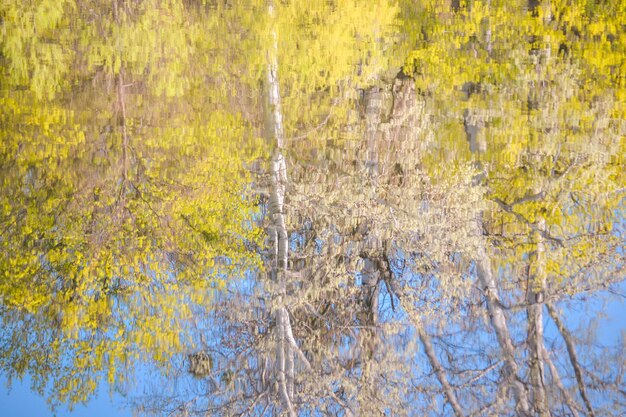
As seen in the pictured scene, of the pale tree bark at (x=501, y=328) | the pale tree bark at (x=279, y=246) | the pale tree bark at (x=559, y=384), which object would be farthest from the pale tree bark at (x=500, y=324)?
the pale tree bark at (x=279, y=246)

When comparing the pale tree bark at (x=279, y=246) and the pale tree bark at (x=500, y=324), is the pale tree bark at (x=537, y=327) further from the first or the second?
the pale tree bark at (x=279, y=246)

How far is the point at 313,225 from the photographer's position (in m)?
4.13

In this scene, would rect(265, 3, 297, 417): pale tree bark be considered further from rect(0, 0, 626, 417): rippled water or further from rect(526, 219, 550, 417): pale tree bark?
→ rect(526, 219, 550, 417): pale tree bark

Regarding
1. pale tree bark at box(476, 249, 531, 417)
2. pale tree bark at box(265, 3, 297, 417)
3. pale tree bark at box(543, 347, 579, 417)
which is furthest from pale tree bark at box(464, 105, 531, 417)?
pale tree bark at box(265, 3, 297, 417)

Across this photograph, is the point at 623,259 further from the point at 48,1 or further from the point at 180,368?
the point at 48,1

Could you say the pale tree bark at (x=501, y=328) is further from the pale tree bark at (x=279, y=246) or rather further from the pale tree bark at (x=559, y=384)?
the pale tree bark at (x=279, y=246)

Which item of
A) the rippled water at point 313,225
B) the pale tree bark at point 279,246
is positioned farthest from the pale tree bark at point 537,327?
the pale tree bark at point 279,246

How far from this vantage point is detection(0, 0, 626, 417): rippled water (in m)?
3.84

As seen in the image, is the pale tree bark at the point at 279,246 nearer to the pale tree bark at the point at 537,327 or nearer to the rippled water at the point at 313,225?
the rippled water at the point at 313,225

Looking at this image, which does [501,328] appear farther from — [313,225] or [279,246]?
[279,246]

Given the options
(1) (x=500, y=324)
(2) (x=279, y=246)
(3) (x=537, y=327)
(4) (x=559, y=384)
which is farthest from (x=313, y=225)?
(4) (x=559, y=384)

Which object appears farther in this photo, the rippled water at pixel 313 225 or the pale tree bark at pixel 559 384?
the rippled water at pixel 313 225

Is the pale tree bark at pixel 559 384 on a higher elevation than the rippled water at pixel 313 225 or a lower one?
lower

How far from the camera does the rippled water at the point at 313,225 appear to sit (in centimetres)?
384
